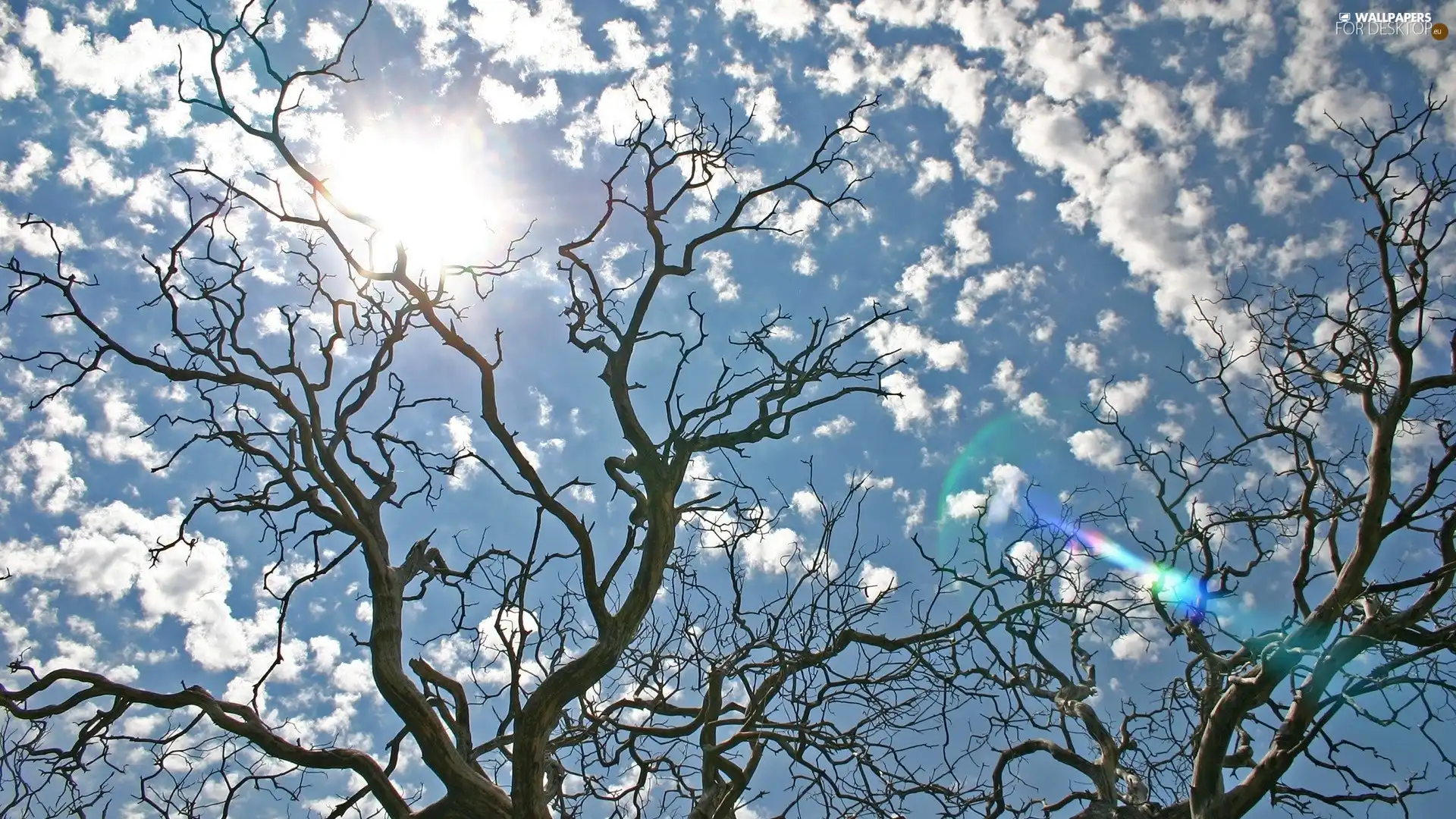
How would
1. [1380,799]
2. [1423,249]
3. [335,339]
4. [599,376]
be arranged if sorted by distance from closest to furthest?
1. [599,376]
2. [1380,799]
3. [1423,249]
4. [335,339]

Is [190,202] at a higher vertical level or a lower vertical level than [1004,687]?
higher

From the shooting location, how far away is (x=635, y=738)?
633 centimetres

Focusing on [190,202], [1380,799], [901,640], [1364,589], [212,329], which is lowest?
[1380,799]

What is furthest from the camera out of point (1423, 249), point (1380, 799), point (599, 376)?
point (1423, 249)

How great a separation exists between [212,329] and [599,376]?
11.7 feet

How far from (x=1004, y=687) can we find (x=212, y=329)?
23.3ft

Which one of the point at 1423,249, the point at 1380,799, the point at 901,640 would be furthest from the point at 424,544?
the point at 1423,249

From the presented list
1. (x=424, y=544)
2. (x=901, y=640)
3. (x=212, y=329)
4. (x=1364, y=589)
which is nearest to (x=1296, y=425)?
(x=1364, y=589)

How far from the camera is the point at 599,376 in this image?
5570 mm

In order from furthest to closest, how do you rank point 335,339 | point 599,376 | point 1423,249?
point 335,339
point 1423,249
point 599,376

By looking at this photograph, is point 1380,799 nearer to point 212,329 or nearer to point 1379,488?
point 1379,488

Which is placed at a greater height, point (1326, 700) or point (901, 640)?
point (901, 640)

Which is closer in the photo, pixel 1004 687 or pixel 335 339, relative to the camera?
pixel 1004 687

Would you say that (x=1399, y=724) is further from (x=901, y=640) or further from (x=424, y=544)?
(x=424, y=544)
